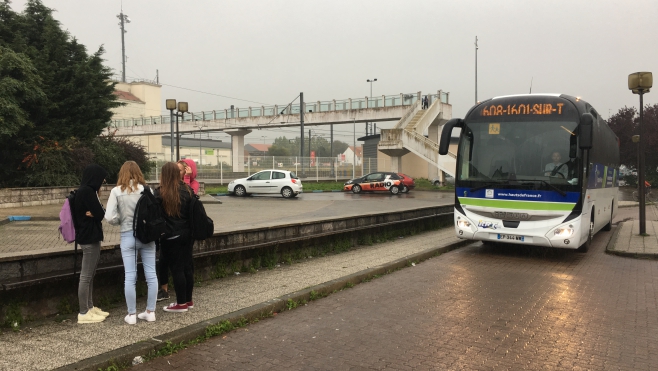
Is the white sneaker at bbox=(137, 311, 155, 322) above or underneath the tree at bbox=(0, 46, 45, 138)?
underneath

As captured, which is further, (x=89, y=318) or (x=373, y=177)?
(x=373, y=177)

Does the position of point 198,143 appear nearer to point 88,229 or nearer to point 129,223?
point 129,223

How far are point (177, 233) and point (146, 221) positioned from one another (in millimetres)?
440

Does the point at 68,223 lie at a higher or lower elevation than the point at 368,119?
lower

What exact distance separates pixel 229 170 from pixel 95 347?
31898 mm

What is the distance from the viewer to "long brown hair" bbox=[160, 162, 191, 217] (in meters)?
5.70

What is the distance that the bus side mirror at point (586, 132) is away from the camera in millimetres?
9367

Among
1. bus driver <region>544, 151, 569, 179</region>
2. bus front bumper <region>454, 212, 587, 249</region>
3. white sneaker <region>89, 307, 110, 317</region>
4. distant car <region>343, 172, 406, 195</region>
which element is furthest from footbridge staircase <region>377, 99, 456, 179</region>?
white sneaker <region>89, 307, 110, 317</region>

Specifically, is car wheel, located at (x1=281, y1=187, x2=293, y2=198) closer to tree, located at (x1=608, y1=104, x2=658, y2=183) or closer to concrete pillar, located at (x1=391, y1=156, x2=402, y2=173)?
concrete pillar, located at (x1=391, y1=156, x2=402, y2=173)

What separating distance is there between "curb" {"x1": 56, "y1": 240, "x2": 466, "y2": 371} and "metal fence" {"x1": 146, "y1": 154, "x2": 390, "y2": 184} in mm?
22203

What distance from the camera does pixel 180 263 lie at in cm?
586

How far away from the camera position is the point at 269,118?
163ft

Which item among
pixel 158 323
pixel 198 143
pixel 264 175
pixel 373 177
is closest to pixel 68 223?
pixel 158 323

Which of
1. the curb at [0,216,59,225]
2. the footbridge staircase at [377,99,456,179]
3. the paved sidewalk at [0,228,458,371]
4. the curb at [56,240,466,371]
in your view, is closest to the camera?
the curb at [56,240,466,371]
